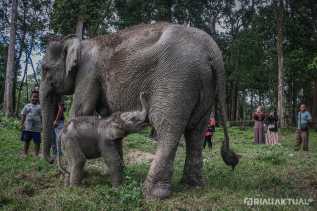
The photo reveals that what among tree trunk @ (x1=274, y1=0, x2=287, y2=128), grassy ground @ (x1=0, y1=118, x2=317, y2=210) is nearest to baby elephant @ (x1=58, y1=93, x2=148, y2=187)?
grassy ground @ (x1=0, y1=118, x2=317, y2=210)

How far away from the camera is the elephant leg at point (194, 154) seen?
6.29 m

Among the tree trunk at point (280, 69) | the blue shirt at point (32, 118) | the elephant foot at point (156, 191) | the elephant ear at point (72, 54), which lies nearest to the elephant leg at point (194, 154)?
the elephant foot at point (156, 191)

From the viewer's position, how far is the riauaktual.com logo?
4914 mm

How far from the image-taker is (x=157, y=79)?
5.68 m

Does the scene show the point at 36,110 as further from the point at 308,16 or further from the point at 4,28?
the point at 4,28

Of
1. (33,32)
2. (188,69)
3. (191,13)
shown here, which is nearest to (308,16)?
(191,13)

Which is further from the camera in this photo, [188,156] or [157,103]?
[188,156]

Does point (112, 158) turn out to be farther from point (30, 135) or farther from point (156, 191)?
point (30, 135)

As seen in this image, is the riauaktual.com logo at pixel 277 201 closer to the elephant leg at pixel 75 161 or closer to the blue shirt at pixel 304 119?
the elephant leg at pixel 75 161

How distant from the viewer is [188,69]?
5.57 meters

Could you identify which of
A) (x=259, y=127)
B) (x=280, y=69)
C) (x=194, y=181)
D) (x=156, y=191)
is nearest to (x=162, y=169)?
(x=156, y=191)

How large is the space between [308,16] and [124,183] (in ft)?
80.4

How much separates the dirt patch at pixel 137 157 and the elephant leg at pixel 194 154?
11.8 ft

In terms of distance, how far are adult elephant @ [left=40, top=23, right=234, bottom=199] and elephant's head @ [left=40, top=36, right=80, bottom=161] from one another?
17mm
